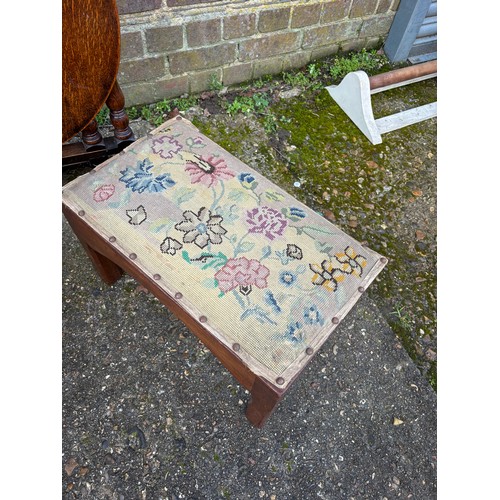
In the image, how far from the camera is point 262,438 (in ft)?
5.85

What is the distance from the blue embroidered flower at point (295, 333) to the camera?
1.29 meters

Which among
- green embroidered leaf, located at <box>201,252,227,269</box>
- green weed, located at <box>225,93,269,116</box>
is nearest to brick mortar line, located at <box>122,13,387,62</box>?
green weed, located at <box>225,93,269,116</box>

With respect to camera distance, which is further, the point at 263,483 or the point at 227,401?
the point at 227,401

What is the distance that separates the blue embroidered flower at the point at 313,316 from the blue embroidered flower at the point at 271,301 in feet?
0.31

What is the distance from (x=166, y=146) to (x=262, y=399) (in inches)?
40.9

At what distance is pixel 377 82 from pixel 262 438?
7.50ft

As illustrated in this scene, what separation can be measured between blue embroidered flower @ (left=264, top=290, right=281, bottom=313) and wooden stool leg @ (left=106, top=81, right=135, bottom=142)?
1.16 metres

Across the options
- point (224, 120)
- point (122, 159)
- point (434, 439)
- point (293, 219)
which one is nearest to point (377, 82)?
point (224, 120)

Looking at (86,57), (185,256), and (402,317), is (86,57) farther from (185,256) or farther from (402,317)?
(402,317)

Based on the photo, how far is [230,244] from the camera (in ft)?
4.74

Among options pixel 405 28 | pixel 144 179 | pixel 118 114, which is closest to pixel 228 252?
pixel 144 179

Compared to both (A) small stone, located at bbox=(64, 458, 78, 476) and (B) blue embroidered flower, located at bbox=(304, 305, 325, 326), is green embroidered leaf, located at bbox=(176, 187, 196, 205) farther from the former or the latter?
(A) small stone, located at bbox=(64, 458, 78, 476)

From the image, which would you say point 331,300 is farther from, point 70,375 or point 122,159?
point 70,375

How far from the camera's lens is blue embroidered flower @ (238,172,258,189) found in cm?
162
